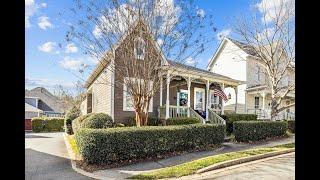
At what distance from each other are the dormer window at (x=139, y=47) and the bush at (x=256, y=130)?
15.4ft

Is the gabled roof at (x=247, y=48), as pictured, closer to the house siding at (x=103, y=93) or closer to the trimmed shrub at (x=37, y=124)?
the house siding at (x=103, y=93)

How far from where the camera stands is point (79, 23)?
9023 mm

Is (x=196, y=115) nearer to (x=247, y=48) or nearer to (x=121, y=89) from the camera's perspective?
(x=121, y=89)

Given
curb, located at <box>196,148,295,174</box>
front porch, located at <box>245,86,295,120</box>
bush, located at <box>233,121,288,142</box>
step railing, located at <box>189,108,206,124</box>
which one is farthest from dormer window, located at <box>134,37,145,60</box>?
front porch, located at <box>245,86,295,120</box>

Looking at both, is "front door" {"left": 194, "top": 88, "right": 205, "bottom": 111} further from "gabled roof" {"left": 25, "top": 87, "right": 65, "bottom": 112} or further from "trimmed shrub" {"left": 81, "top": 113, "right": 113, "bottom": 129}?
"gabled roof" {"left": 25, "top": 87, "right": 65, "bottom": 112}

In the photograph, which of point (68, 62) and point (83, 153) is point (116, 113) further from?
point (83, 153)

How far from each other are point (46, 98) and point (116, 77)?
24.0m

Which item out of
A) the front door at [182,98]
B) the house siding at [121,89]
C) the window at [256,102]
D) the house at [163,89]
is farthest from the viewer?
the window at [256,102]

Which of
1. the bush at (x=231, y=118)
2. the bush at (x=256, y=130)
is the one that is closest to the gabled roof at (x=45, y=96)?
the bush at (x=231, y=118)

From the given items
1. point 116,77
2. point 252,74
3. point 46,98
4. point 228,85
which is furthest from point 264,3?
point 46,98

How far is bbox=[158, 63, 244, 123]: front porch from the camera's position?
11781 millimetres

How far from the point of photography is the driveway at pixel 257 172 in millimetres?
5750

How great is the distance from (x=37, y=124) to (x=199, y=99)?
1130cm

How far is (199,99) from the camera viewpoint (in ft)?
46.7
